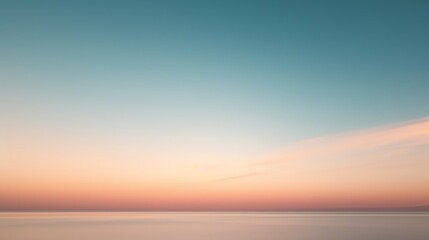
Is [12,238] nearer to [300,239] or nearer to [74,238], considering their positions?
[74,238]

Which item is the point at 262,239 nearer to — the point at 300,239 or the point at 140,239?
the point at 300,239

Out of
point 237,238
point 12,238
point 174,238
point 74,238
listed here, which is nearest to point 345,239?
point 237,238

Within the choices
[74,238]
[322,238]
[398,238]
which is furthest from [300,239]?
[74,238]

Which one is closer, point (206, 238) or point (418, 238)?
point (418, 238)

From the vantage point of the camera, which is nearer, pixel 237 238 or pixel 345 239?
pixel 345 239

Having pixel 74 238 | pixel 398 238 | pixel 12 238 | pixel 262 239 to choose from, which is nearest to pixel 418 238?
pixel 398 238

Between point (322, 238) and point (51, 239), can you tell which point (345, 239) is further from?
point (51, 239)

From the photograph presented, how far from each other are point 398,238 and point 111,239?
55.6ft

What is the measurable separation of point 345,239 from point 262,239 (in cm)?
484

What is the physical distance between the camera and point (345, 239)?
24.7 meters

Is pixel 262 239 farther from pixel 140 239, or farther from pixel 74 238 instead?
pixel 74 238

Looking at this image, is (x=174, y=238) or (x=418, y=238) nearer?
(x=418, y=238)

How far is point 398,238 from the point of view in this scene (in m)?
24.6

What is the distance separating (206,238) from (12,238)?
11845mm
